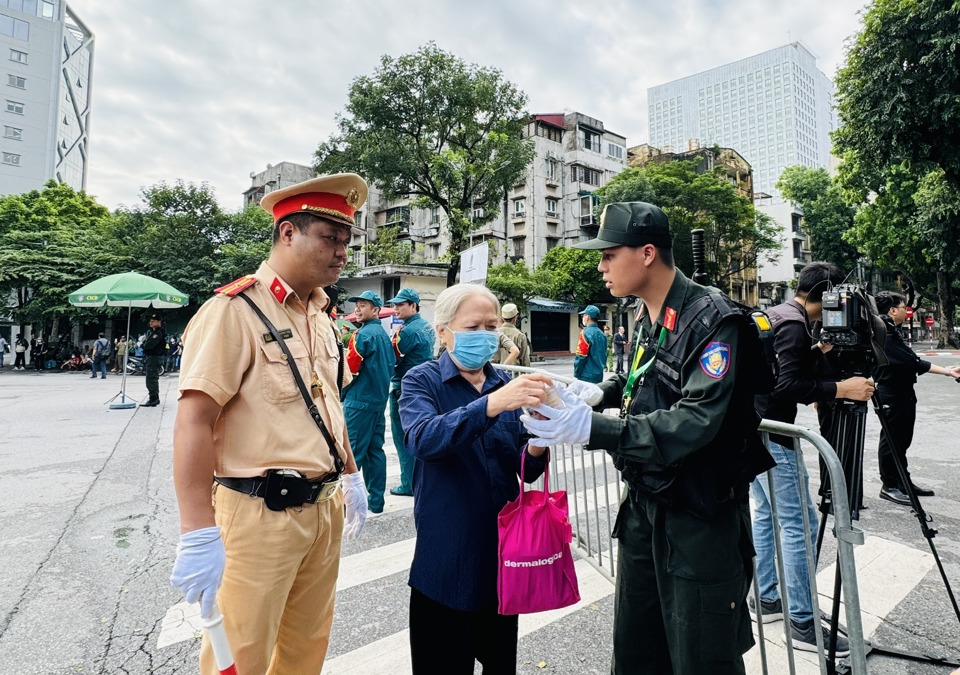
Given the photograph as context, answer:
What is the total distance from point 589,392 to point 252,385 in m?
1.24

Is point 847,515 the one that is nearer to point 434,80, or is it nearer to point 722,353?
point 722,353

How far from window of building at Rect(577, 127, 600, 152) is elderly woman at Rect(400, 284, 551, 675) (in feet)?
125

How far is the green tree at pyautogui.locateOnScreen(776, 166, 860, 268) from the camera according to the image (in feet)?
136

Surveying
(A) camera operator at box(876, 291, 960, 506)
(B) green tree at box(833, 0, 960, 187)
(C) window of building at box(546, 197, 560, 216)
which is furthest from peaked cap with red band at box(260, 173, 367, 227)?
(C) window of building at box(546, 197, 560, 216)

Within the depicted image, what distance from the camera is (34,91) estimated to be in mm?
51312

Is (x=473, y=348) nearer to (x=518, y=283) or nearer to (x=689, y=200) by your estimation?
(x=518, y=283)

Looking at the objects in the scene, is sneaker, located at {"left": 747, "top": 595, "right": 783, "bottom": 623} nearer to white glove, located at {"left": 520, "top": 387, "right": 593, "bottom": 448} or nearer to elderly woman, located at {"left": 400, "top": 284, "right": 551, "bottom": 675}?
elderly woman, located at {"left": 400, "top": 284, "right": 551, "bottom": 675}

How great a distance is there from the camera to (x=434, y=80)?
70.0 ft

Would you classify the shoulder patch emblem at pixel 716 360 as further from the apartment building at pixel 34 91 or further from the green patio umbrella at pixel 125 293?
the apartment building at pixel 34 91

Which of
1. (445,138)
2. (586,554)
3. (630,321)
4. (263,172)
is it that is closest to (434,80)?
(445,138)

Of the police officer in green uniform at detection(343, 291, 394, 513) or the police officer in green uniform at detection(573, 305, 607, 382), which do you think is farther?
the police officer in green uniform at detection(573, 305, 607, 382)

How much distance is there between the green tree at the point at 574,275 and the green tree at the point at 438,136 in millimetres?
9203

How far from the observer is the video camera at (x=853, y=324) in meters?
2.58

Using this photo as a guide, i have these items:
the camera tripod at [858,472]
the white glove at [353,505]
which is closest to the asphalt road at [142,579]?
the camera tripod at [858,472]
